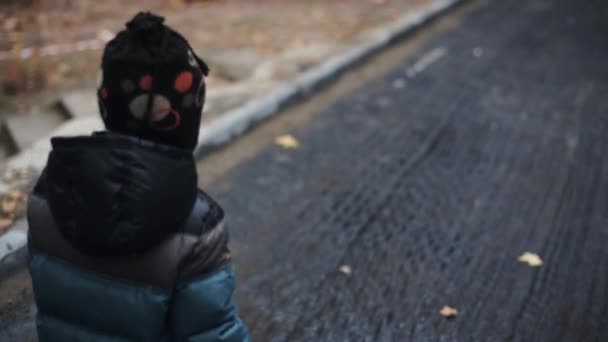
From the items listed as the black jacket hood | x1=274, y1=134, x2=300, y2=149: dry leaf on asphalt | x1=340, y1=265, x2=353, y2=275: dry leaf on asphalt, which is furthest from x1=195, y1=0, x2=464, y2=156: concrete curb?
the black jacket hood

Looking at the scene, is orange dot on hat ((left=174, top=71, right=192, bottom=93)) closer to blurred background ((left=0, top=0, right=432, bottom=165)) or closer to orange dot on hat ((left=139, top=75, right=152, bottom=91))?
orange dot on hat ((left=139, top=75, right=152, bottom=91))

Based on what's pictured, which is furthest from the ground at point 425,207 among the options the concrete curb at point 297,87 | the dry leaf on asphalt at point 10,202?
the dry leaf on asphalt at point 10,202

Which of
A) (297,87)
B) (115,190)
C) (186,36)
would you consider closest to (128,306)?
(115,190)

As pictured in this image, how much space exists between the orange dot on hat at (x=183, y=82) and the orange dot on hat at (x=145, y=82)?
0.07m

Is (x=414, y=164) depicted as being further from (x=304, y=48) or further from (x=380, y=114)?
(x=304, y=48)

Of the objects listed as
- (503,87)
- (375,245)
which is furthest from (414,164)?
(503,87)

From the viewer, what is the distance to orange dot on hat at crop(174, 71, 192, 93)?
158 cm

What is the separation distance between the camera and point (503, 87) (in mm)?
5969

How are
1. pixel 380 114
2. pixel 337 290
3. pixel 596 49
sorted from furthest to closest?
pixel 596 49 → pixel 380 114 → pixel 337 290

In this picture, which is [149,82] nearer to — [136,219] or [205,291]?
[136,219]

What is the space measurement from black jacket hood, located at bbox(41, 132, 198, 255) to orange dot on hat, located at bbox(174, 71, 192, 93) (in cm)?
16

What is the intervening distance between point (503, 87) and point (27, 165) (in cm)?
443

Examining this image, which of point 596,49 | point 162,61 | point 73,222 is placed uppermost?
point 162,61

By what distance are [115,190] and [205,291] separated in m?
0.42
